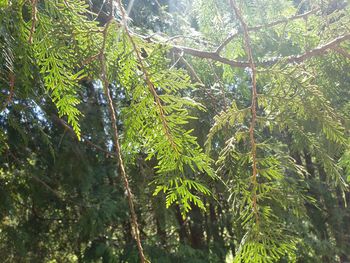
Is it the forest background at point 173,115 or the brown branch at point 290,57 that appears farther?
the brown branch at point 290,57

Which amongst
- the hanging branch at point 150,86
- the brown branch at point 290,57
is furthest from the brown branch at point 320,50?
the hanging branch at point 150,86

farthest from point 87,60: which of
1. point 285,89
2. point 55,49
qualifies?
point 285,89

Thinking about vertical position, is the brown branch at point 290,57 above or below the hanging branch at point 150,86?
above

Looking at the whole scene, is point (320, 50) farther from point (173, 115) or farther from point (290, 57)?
point (173, 115)

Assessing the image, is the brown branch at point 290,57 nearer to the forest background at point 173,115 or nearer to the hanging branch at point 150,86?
the forest background at point 173,115

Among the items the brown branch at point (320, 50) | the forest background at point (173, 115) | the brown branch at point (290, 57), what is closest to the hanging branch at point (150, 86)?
the forest background at point (173, 115)

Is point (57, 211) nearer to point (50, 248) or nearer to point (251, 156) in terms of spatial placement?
point (50, 248)

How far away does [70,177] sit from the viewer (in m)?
4.98

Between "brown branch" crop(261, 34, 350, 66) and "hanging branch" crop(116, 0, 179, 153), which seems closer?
"hanging branch" crop(116, 0, 179, 153)

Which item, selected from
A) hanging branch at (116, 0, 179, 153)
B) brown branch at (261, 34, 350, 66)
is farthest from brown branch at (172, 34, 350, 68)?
hanging branch at (116, 0, 179, 153)

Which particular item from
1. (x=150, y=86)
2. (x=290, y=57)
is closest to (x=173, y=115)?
(x=150, y=86)

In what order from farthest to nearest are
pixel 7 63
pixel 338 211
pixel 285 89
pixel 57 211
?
pixel 338 211, pixel 57 211, pixel 285 89, pixel 7 63

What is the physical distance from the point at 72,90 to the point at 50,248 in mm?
5259

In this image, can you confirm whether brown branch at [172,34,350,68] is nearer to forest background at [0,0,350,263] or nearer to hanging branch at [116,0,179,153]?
forest background at [0,0,350,263]
